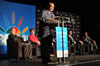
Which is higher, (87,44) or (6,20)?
(6,20)

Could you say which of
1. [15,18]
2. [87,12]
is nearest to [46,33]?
[15,18]

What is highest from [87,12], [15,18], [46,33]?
[87,12]

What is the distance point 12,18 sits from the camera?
7.43m

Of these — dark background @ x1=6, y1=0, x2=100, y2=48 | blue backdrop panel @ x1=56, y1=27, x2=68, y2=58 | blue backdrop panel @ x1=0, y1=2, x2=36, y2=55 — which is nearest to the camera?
blue backdrop panel @ x1=56, y1=27, x2=68, y2=58

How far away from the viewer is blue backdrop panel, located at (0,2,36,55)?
7.11 m

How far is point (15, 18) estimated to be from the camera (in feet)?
24.5

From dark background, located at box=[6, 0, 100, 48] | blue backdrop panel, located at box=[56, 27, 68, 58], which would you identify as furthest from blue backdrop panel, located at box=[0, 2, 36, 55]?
blue backdrop panel, located at box=[56, 27, 68, 58]

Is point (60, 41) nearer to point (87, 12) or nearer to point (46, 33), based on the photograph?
point (46, 33)

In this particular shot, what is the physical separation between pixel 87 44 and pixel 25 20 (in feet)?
8.01

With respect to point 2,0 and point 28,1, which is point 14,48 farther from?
point 28,1

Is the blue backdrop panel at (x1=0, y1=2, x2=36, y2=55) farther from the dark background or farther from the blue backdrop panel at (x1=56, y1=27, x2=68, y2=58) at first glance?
the blue backdrop panel at (x1=56, y1=27, x2=68, y2=58)

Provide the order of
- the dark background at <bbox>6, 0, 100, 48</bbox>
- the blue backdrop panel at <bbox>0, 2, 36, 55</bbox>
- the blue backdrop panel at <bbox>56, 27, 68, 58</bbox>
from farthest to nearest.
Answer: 1. the dark background at <bbox>6, 0, 100, 48</bbox>
2. the blue backdrop panel at <bbox>0, 2, 36, 55</bbox>
3. the blue backdrop panel at <bbox>56, 27, 68, 58</bbox>

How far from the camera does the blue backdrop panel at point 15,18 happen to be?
711cm

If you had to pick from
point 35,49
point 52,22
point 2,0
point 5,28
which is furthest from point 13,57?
point 2,0
